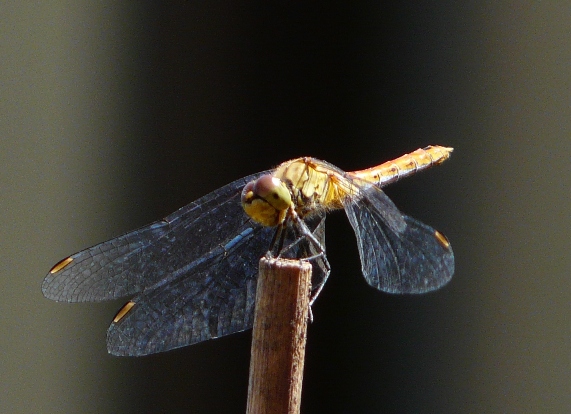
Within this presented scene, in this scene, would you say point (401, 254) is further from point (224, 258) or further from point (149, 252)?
point (149, 252)

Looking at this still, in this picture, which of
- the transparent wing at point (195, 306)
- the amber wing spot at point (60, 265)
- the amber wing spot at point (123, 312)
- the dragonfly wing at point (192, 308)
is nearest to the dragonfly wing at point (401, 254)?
the transparent wing at point (195, 306)

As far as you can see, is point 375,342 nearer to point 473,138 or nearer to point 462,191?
point 462,191

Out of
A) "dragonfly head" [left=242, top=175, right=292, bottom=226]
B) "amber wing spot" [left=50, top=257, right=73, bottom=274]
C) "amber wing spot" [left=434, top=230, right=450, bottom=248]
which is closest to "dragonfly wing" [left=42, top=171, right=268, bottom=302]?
"amber wing spot" [left=50, top=257, right=73, bottom=274]

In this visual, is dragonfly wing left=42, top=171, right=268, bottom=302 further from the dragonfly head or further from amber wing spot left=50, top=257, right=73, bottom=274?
the dragonfly head

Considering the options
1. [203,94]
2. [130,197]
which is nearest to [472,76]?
[203,94]

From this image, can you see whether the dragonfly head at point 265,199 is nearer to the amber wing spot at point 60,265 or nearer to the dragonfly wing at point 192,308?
the dragonfly wing at point 192,308

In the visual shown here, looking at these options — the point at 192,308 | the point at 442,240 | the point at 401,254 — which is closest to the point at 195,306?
the point at 192,308
